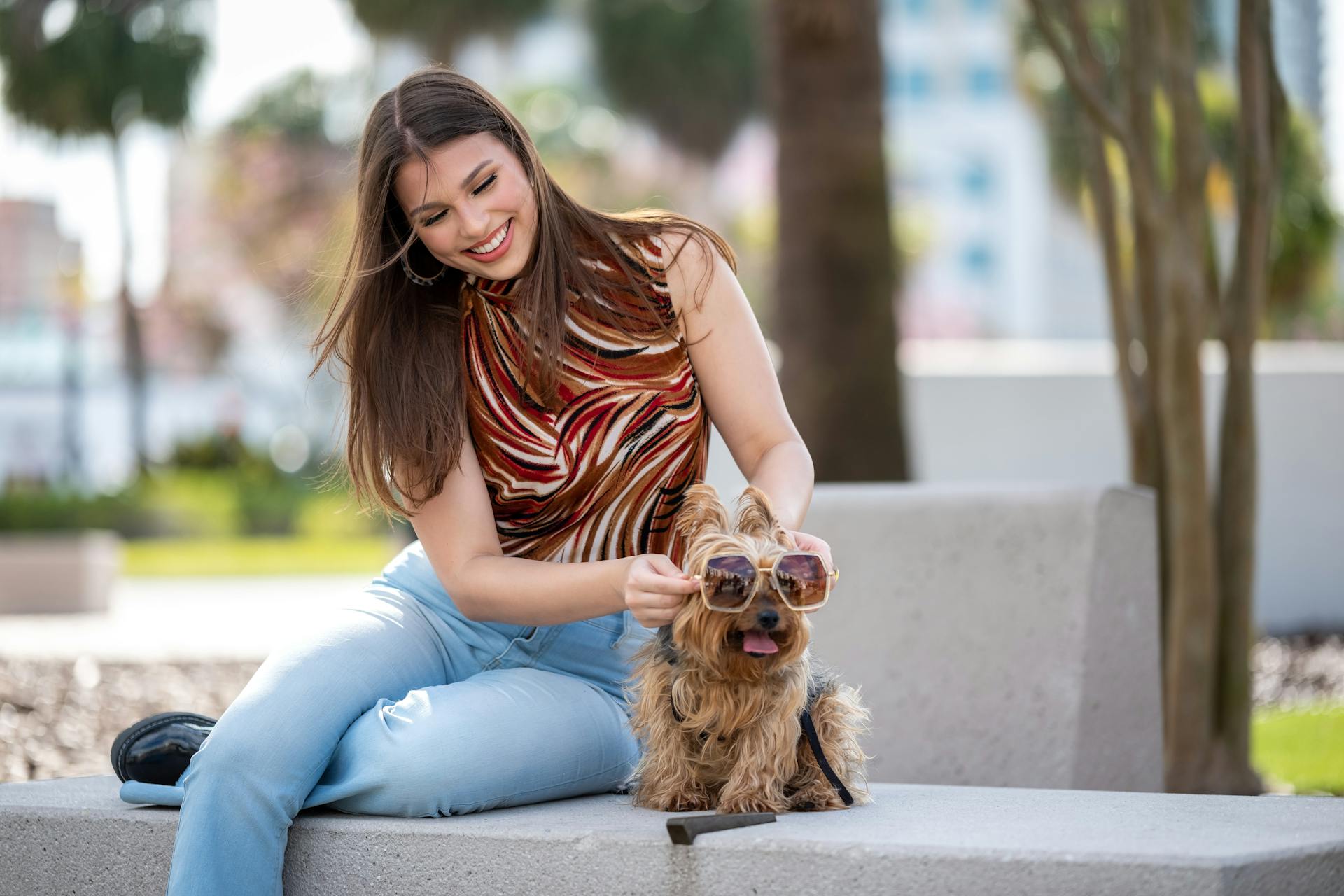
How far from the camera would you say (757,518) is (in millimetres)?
2562

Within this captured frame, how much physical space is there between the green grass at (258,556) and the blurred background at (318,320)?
170 millimetres

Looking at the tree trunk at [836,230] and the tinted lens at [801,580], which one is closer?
the tinted lens at [801,580]

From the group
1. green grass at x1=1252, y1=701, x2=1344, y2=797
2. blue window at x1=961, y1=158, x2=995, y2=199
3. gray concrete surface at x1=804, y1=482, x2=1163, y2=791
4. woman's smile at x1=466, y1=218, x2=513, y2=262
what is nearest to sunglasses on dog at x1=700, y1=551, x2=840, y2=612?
woman's smile at x1=466, y1=218, x2=513, y2=262

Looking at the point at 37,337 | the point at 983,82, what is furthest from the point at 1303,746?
the point at 983,82

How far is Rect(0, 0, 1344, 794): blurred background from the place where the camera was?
27.7 feet

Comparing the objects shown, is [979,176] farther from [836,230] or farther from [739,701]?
[739,701]

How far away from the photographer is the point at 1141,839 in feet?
7.78

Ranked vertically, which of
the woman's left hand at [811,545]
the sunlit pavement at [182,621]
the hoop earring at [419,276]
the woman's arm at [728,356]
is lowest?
the sunlit pavement at [182,621]

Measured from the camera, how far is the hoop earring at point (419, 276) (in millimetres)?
3121

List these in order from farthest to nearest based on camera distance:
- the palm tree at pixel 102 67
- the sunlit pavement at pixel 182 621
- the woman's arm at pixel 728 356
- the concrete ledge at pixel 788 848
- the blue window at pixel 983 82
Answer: the blue window at pixel 983 82
the palm tree at pixel 102 67
the sunlit pavement at pixel 182 621
the woman's arm at pixel 728 356
the concrete ledge at pixel 788 848

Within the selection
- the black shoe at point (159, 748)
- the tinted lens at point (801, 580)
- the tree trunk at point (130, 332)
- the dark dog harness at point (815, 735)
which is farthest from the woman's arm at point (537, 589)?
the tree trunk at point (130, 332)

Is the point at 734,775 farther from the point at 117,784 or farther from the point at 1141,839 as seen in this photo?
the point at 117,784

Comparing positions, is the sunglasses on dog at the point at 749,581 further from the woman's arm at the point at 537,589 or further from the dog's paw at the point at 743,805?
the dog's paw at the point at 743,805

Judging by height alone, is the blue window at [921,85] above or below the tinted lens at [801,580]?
above
